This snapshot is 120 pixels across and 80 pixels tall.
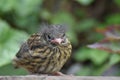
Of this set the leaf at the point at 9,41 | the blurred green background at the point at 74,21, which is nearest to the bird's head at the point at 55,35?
the leaf at the point at 9,41

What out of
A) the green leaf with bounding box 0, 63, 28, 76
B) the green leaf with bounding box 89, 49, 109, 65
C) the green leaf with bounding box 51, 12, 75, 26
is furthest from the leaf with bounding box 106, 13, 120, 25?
the green leaf with bounding box 0, 63, 28, 76

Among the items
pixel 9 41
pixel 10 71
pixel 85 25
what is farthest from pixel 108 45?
pixel 85 25

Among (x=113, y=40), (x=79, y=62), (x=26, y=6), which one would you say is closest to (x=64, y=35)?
(x=113, y=40)

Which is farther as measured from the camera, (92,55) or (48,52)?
(92,55)

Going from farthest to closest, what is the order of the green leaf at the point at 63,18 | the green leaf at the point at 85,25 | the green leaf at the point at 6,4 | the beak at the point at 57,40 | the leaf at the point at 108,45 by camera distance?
1. the green leaf at the point at 85,25
2. the green leaf at the point at 63,18
3. the green leaf at the point at 6,4
4. the leaf at the point at 108,45
5. the beak at the point at 57,40

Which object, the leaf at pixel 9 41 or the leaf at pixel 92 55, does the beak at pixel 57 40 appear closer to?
the leaf at pixel 9 41

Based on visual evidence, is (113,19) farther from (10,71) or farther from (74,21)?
(10,71)
